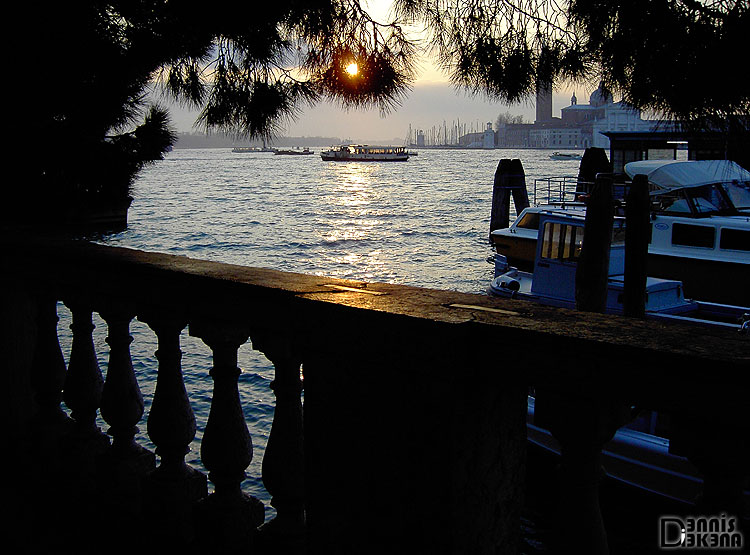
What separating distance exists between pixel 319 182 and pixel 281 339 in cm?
10079

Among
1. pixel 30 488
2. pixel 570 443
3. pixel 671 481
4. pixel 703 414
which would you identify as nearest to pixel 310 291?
pixel 570 443

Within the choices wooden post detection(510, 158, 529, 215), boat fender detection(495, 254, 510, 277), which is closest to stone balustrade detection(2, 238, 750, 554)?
boat fender detection(495, 254, 510, 277)

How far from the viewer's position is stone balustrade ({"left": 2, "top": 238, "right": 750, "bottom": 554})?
1.46 meters

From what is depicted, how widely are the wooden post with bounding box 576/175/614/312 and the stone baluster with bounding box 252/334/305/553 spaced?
10327mm

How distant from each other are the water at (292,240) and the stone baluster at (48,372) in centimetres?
338

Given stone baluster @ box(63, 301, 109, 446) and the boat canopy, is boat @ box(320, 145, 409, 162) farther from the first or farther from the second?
stone baluster @ box(63, 301, 109, 446)

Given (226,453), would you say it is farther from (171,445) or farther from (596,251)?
(596,251)

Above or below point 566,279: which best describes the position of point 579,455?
above

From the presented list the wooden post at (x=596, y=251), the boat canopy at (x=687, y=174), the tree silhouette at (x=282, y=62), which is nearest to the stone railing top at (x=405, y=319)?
the tree silhouette at (x=282, y=62)

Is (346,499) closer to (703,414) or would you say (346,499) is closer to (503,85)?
(703,414)

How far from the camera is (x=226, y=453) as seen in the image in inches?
87.2

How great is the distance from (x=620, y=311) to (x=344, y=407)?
12.9 meters

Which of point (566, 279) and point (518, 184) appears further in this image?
point (518, 184)

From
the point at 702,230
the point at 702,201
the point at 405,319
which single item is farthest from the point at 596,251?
the point at 405,319
